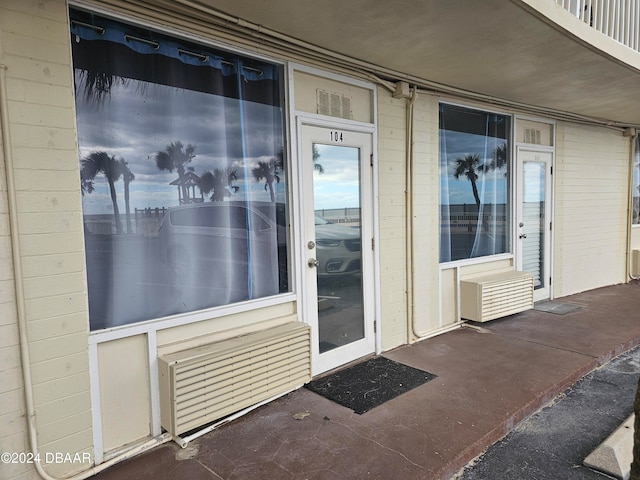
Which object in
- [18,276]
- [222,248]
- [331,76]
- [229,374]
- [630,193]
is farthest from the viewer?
[630,193]

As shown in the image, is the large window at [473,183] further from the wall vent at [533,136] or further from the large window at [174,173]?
the large window at [174,173]

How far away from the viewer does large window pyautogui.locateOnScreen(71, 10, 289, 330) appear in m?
2.33

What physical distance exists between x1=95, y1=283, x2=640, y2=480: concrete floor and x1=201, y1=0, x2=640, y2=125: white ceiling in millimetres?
2485

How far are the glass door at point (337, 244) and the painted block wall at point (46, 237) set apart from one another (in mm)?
1564

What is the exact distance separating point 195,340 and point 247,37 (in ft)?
6.52

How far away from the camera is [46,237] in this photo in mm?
2119

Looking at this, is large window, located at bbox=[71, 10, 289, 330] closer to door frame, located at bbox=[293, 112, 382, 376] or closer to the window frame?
door frame, located at bbox=[293, 112, 382, 376]

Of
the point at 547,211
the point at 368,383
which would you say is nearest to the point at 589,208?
the point at 547,211

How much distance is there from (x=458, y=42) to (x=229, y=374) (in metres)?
2.77

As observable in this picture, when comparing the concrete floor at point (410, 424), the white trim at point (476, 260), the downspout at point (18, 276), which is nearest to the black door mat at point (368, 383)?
the concrete floor at point (410, 424)

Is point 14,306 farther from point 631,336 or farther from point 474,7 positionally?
point 631,336

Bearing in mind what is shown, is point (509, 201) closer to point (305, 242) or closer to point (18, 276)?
point (305, 242)

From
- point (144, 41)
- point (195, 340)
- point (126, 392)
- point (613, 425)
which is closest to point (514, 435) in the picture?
point (613, 425)

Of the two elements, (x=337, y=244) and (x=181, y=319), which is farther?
(x=337, y=244)
